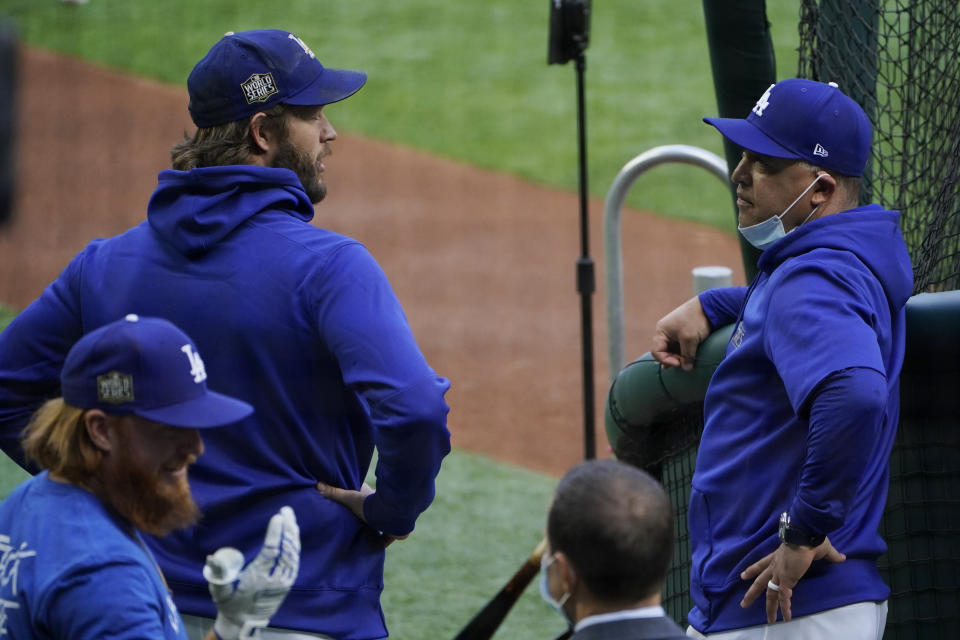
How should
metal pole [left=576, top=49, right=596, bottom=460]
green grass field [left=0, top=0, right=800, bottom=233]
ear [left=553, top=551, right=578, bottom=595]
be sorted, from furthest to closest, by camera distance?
green grass field [left=0, top=0, right=800, bottom=233]
metal pole [left=576, top=49, right=596, bottom=460]
ear [left=553, top=551, right=578, bottom=595]

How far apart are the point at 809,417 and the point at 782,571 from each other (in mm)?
304

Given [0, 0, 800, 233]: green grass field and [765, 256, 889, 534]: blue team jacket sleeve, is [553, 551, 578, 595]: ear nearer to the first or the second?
[765, 256, 889, 534]: blue team jacket sleeve

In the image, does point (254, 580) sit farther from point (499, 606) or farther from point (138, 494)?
point (499, 606)

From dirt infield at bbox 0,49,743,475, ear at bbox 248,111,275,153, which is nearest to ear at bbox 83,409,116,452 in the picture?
ear at bbox 248,111,275,153

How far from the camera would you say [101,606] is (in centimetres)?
193

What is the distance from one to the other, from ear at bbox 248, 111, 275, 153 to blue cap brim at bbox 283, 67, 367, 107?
66 mm

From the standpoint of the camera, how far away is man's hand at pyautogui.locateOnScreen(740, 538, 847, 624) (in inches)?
99.6

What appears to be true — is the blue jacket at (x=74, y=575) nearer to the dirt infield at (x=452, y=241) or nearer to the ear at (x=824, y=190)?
the ear at (x=824, y=190)

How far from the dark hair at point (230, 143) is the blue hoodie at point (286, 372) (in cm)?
8

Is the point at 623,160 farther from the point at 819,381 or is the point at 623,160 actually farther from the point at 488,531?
the point at 819,381

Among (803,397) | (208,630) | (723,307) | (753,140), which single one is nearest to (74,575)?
(208,630)

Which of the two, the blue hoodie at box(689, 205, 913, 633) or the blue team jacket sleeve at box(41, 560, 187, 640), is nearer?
the blue team jacket sleeve at box(41, 560, 187, 640)

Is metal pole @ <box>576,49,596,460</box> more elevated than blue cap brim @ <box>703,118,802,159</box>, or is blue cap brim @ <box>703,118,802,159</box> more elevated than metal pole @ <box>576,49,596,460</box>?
blue cap brim @ <box>703,118,802,159</box>

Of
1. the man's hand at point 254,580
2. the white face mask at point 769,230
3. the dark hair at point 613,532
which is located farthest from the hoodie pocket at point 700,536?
the man's hand at point 254,580
